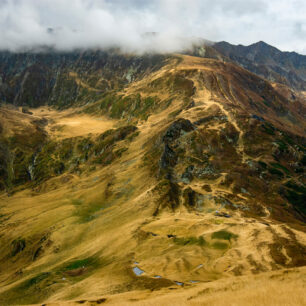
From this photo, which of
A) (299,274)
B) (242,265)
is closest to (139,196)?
(242,265)

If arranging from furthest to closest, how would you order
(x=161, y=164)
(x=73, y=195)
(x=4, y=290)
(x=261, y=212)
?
(x=73, y=195) < (x=161, y=164) < (x=261, y=212) < (x=4, y=290)

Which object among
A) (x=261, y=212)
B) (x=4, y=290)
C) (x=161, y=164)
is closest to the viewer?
(x=4, y=290)

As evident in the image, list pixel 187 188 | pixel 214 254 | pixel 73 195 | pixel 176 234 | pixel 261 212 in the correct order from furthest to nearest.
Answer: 1. pixel 73 195
2. pixel 187 188
3. pixel 261 212
4. pixel 176 234
5. pixel 214 254

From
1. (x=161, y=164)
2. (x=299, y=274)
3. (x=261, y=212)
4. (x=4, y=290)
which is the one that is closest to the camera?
(x=299, y=274)

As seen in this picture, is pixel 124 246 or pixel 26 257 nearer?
pixel 124 246

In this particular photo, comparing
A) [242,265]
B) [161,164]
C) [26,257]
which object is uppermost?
[161,164]

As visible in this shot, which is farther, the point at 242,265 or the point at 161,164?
the point at 161,164

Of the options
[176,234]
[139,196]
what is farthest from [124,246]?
[139,196]

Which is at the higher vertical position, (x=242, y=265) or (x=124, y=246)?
(x=242, y=265)

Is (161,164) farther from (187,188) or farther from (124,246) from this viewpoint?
(124,246)

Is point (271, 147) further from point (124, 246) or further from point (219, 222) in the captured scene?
point (124, 246)
